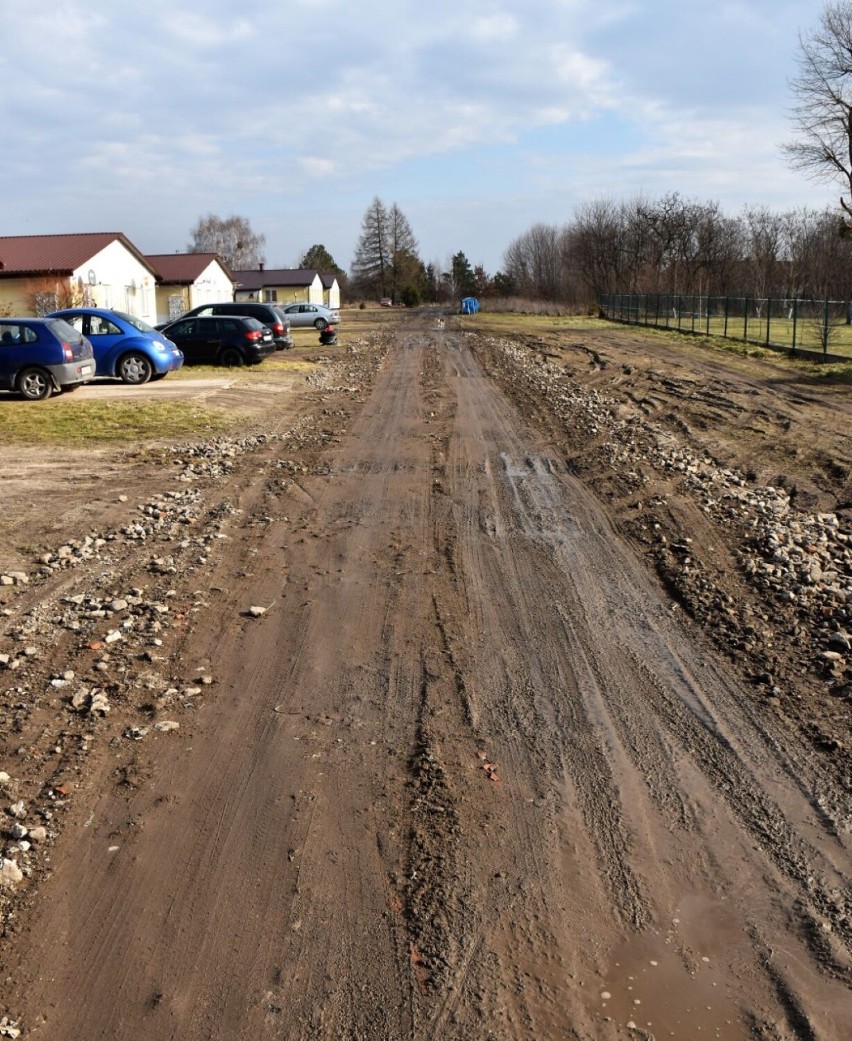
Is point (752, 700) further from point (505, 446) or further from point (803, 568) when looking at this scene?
point (505, 446)

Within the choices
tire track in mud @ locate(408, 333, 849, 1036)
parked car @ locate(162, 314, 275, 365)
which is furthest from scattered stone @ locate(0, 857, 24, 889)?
parked car @ locate(162, 314, 275, 365)

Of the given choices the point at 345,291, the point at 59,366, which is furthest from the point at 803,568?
the point at 345,291

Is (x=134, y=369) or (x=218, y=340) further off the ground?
(x=218, y=340)

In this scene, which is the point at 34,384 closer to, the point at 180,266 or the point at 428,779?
the point at 428,779

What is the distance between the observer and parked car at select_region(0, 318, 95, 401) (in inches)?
747

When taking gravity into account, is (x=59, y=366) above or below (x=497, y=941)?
above

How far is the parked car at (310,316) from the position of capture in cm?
5062

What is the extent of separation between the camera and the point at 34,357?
62.3 ft

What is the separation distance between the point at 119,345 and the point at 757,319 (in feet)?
104

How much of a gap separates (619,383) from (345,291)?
4666 inches

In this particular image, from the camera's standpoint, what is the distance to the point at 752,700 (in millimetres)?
5695

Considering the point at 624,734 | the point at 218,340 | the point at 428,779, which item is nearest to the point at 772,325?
the point at 218,340

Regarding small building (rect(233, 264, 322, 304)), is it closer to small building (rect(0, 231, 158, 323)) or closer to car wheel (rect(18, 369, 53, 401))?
small building (rect(0, 231, 158, 323))

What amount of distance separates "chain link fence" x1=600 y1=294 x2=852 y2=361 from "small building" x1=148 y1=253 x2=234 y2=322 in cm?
2453
